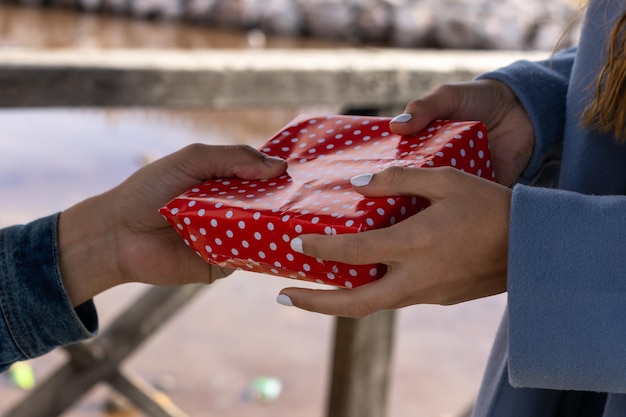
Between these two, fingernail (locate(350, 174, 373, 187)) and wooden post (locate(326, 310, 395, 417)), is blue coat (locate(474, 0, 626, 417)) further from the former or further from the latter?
wooden post (locate(326, 310, 395, 417))

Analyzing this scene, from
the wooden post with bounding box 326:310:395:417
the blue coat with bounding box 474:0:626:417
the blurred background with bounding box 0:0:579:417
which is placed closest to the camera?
the blue coat with bounding box 474:0:626:417

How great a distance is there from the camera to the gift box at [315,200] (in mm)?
730

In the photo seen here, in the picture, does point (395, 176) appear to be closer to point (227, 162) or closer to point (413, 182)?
point (413, 182)

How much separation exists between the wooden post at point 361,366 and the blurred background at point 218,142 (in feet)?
1.53

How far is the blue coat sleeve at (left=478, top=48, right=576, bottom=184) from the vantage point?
991 mm

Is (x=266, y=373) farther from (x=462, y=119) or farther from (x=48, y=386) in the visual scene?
(x=462, y=119)

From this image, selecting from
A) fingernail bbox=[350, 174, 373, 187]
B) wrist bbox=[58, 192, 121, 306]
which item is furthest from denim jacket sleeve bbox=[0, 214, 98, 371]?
fingernail bbox=[350, 174, 373, 187]

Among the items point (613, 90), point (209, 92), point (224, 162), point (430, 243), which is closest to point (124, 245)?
point (224, 162)

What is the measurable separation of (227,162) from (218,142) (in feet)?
5.61

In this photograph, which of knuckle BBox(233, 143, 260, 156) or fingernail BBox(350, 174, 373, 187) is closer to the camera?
fingernail BBox(350, 174, 373, 187)

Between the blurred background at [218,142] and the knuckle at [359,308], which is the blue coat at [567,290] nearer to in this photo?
the knuckle at [359,308]

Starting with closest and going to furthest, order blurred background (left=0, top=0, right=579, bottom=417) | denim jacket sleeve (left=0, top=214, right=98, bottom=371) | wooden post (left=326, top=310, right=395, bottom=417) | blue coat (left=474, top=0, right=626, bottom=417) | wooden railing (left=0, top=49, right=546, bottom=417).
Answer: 1. blue coat (left=474, top=0, right=626, bottom=417)
2. denim jacket sleeve (left=0, top=214, right=98, bottom=371)
3. wooden railing (left=0, top=49, right=546, bottom=417)
4. wooden post (left=326, top=310, right=395, bottom=417)
5. blurred background (left=0, top=0, right=579, bottom=417)

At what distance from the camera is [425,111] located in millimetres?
905

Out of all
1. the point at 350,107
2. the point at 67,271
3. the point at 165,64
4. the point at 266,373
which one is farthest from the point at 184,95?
the point at 266,373
